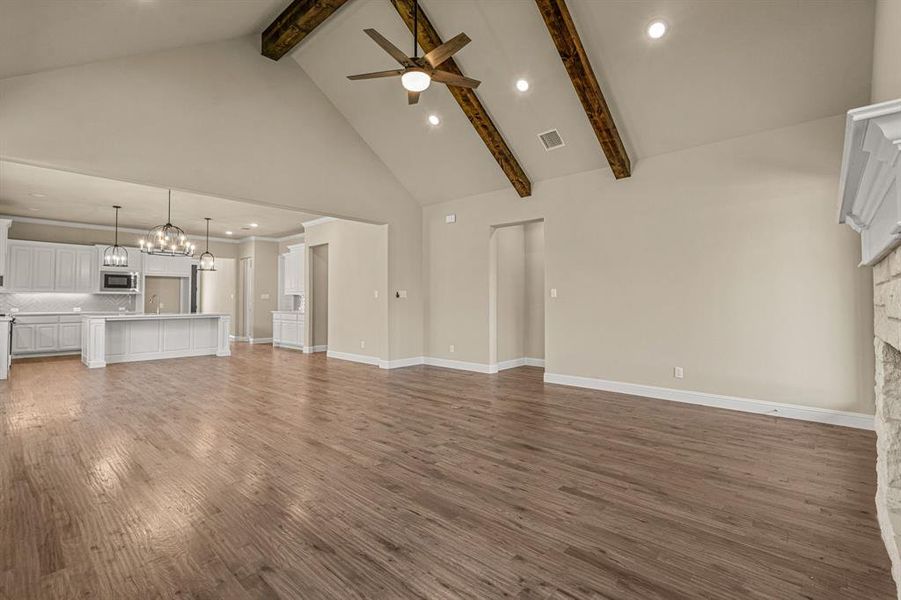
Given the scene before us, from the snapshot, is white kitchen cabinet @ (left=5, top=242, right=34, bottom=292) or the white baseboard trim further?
white kitchen cabinet @ (left=5, top=242, right=34, bottom=292)

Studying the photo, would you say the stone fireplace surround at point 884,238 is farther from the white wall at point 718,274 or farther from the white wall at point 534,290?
the white wall at point 534,290

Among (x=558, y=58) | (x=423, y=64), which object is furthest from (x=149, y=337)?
(x=558, y=58)

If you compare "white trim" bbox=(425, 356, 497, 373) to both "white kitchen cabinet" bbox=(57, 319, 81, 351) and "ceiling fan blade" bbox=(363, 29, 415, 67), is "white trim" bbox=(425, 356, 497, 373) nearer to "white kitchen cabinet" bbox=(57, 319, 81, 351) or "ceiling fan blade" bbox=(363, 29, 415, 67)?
"ceiling fan blade" bbox=(363, 29, 415, 67)

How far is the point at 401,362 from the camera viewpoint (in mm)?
7430

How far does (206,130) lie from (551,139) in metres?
4.16

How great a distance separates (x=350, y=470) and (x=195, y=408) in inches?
105

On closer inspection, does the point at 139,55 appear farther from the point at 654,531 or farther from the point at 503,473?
the point at 654,531

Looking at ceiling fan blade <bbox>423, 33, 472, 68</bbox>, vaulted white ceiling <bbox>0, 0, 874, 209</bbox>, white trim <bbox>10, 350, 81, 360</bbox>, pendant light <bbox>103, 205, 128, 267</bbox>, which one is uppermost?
vaulted white ceiling <bbox>0, 0, 874, 209</bbox>

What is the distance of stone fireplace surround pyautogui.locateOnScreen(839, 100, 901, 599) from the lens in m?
1.31

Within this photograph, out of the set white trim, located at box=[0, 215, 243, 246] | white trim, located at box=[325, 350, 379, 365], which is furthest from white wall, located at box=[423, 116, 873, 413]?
white trim, located at box=[0, 215, 243, 246]

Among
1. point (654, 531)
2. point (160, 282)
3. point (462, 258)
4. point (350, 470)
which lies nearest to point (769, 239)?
point (654, 531)

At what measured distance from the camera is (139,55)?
441 cm

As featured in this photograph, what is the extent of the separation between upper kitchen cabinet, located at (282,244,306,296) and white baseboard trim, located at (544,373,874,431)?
23.0 ft

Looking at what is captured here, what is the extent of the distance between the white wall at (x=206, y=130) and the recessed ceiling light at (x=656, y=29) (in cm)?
425
